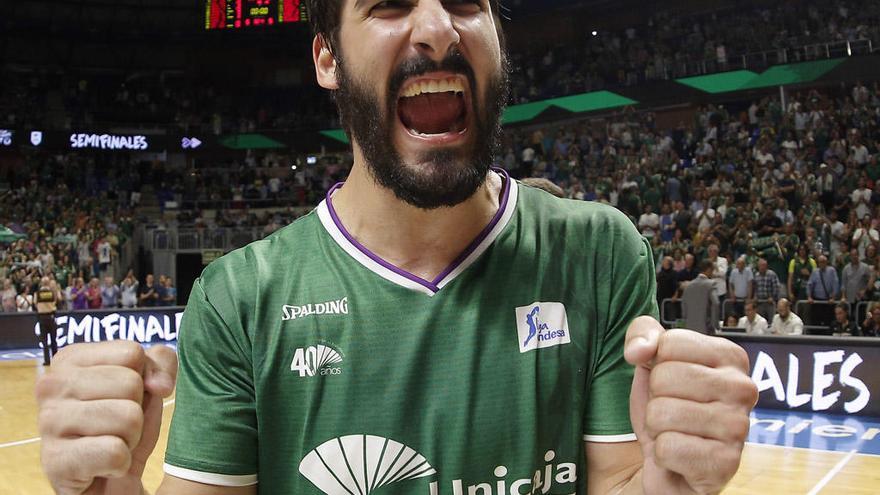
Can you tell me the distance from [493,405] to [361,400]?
11.1 inches

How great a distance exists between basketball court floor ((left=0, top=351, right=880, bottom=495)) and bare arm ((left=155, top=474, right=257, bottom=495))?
4031 millimetres

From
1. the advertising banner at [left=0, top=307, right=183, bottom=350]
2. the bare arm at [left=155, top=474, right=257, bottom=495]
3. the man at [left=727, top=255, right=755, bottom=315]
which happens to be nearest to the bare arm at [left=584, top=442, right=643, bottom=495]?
the bare arm at [left=155, top=474, right=257, bottom=495]

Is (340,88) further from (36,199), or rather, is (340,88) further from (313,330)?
(36,199)

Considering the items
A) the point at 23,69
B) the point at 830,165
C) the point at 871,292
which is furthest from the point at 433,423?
the point at 23,69

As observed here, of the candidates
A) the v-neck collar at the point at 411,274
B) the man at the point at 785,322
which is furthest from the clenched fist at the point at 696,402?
the man at the point at 785,322

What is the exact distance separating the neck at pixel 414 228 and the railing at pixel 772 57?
744 inches

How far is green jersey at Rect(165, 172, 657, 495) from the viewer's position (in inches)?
64.7

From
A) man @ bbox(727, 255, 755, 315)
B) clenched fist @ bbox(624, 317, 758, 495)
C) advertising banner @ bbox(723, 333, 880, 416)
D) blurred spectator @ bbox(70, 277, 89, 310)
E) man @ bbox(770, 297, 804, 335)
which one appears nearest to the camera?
clenched fist @ bbox(624, 317, 758, 495)

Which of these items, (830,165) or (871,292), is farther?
(830,165)

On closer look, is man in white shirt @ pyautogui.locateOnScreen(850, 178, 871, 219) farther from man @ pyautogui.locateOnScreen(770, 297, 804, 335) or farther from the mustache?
the mustache

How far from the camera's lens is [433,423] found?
1.64 meters

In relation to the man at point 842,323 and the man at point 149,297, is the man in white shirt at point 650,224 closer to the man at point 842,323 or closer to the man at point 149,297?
the man at point 842,323

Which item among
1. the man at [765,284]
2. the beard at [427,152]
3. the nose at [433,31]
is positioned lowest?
the man at [765,284]

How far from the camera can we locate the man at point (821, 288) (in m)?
10.8
